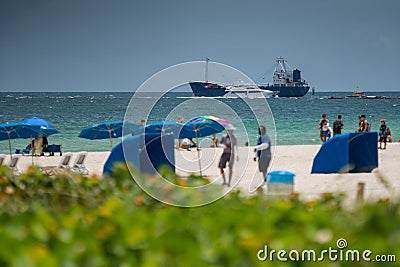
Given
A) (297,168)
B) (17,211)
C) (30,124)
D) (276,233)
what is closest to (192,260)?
(276,233)

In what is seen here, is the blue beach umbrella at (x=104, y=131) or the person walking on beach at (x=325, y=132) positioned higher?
the blue beach umbrella at (x=104, y=131)

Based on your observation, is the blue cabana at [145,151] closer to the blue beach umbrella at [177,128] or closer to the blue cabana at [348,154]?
the blue beach umbrella at [177,128]

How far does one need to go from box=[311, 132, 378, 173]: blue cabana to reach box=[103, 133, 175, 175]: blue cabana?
4.06 meters

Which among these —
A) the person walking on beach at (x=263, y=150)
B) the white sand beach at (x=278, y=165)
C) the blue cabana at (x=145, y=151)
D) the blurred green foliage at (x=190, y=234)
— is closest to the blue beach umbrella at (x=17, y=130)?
the white sand beach at (x=278, y=165)

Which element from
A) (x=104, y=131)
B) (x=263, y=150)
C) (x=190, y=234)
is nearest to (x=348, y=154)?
(x=263, y=150)

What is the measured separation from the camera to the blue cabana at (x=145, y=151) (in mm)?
8891

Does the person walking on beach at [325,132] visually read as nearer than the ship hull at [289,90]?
Yes

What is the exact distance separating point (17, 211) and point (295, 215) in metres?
1.45

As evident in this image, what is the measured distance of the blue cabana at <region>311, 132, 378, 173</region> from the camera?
1324cm

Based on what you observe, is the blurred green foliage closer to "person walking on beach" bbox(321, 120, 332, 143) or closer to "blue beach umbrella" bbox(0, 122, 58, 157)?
"blue beach umbrella" bbox(0, 122, 58, 157)

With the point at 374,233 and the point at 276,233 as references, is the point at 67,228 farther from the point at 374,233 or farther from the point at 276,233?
the point at 374,233

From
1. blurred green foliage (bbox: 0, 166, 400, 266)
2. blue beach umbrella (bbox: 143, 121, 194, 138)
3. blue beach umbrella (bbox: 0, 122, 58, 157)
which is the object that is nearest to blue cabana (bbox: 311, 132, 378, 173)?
blue beach umbrella (bbox: 143, 121, 194, 138)

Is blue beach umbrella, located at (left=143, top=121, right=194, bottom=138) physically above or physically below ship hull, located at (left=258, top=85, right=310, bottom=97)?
below

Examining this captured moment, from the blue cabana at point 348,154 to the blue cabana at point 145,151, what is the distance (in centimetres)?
406
